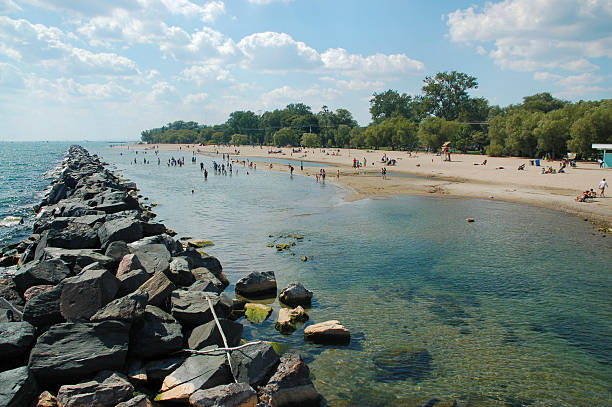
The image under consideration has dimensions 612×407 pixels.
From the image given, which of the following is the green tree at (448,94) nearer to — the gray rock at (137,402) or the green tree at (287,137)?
the green tree at (287,137)

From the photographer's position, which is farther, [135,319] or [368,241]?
[368,241]

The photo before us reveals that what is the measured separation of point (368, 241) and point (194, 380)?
17831 millimetres

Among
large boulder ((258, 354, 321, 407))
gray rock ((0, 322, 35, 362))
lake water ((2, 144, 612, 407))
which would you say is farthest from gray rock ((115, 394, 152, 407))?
lake water ((2, 144, 612, 407))

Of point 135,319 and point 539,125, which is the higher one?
point 539,125

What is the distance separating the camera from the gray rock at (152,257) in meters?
14.1

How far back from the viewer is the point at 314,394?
30.9 ft

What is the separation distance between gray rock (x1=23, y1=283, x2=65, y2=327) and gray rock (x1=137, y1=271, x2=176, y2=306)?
2197 millimetres

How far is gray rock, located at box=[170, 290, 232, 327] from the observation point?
11258mm

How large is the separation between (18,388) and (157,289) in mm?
4279

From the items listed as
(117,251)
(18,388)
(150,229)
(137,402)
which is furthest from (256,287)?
(18,388)

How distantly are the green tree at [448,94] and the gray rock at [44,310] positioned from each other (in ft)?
472

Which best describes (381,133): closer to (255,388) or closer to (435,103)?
(435,103)

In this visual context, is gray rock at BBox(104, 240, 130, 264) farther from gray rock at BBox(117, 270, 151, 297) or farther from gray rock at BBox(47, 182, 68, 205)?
gray rock at BBox(47, 182, 68, 205)

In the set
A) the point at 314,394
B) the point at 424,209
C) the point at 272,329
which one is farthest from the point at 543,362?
the point at 424,209
